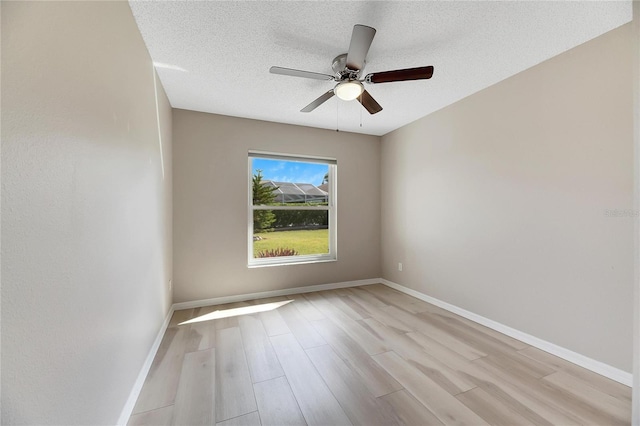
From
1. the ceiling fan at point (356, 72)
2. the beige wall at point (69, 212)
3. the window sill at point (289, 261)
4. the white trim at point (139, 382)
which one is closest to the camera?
the beige wall at point (69, 212)

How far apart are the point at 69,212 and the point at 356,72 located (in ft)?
6.30

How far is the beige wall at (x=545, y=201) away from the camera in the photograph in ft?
5.79

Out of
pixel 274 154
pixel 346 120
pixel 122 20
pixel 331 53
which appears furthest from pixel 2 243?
pixel 346 120

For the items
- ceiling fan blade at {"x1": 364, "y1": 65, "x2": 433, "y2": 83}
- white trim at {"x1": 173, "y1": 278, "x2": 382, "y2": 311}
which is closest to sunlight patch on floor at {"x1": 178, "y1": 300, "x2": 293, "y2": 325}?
Result: white trim at {"x1": 173, "y1": 278, "x2": 382, "y2": 311}

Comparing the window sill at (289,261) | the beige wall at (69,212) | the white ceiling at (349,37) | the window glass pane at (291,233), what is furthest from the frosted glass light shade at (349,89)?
the window sill at (289,261)

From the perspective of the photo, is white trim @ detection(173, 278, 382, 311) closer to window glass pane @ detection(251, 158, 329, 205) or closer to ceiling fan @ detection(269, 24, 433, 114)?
window glass pane @ detection(251, 158, 329, 205)

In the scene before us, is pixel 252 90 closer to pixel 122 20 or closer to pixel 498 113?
pixel 122 20

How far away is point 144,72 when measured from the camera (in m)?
1.87

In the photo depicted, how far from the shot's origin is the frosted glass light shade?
1.98 metres

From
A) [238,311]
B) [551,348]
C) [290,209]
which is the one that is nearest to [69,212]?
[238,311]

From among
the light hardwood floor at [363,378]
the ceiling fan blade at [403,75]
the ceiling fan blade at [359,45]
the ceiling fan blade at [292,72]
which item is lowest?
the light hardwood floor at [363,378]

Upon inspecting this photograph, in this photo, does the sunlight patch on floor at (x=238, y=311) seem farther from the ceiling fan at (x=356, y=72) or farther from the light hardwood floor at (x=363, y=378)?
the ceiling fan at (x=356, y=72)

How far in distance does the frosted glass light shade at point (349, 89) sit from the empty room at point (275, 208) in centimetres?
1

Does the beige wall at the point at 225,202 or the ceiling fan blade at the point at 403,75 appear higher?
the ceiling fan blade at the point at 403,75
